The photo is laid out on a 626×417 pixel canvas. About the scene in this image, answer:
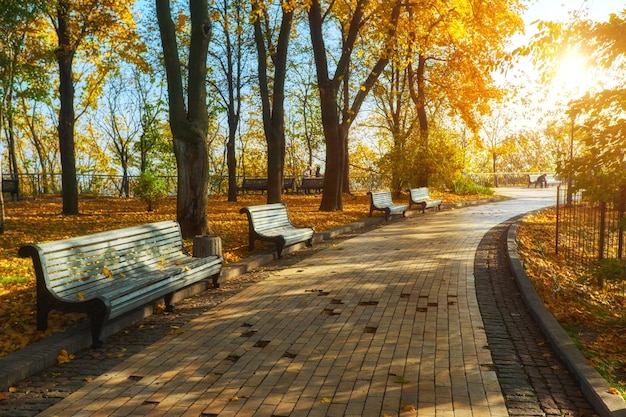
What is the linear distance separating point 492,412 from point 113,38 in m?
19.0

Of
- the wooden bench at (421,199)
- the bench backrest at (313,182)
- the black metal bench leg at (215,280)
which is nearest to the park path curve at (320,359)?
the black metal bench leg at (215,280)

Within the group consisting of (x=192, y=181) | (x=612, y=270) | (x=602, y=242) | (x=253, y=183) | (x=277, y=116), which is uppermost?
(x=277, y=116)

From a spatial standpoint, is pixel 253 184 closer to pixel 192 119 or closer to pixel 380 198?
pixel 380 198

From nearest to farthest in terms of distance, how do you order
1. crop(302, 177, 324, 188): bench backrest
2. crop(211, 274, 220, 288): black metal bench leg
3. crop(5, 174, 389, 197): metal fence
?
crop(211, 274, 220, 288): black metal bench leg
crop(5, 174, 389, 197): metal fence
crop(302, 177, 324, 188): bench backrest

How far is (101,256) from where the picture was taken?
5.77 meters

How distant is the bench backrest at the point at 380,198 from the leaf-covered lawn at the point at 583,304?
471cm

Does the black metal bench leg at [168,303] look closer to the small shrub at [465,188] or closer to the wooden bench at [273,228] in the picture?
the wooden bench at [273,228]

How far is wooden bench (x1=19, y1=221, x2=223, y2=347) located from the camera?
4945 millimetres

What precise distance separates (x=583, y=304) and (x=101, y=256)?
20.3ft

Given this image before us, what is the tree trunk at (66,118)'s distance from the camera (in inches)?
680

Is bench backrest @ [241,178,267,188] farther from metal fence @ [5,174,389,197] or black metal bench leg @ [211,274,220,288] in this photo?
black metal bench leg @ [211,274,220,288]

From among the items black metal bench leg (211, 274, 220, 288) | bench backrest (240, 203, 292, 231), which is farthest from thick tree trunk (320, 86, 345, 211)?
black metal bench leg (211, 274, 220, 288)

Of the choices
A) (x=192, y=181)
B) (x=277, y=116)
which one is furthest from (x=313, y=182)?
(x=192, y=181)

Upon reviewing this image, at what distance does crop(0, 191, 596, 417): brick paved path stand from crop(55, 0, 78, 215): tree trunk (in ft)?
38.5
